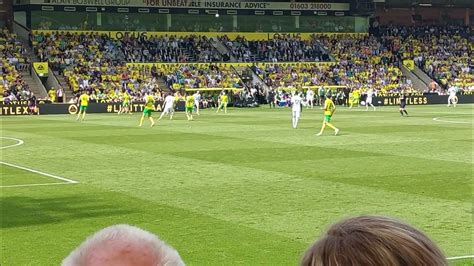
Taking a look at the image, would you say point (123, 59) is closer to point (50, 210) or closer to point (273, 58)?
point (273, 58)

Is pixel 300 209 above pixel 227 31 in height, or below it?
below

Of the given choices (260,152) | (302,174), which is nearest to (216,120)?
(260,152)

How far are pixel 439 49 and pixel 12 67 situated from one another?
130ft

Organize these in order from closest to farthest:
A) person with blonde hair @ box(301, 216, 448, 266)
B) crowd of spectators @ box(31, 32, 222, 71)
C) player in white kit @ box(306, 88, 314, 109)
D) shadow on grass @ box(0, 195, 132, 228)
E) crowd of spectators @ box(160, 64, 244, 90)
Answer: person with blonde hair @ box(301, 216, 448, 266), shadow on grass @ box(0, 195, 132, 228), player in white kit @ box(306, 88, 314, 109), crowd of spectators @ box(31, 32, 222, 71), crowd of spectators @ box(160, 64, 244, 90)

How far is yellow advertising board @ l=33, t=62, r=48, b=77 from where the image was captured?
63594 mm

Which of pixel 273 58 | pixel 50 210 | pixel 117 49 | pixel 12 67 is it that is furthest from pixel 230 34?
pixel 50 210

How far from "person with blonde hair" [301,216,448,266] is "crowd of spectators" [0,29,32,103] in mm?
56085

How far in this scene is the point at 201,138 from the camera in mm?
33250

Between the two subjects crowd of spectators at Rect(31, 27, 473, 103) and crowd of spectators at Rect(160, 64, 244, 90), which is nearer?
crowd of spectators at Rect(31, 27, 473, 103)

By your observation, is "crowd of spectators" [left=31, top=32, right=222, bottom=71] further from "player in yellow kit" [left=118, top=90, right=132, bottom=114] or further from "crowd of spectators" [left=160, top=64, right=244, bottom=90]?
"player in yellow kit" [left=118, top=90, right=132, bottom=114]

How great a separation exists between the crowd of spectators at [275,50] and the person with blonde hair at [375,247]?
2861 inches

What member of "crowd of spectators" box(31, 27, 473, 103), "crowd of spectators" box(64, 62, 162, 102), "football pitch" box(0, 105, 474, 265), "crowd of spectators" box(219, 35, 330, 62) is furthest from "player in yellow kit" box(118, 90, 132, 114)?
"football pitch" box(0, 105, 474, 265)

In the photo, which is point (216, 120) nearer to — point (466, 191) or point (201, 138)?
point (201, 138)

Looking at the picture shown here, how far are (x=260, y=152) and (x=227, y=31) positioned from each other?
53270 mm
